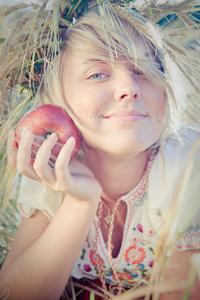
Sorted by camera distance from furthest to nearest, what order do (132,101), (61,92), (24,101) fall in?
(24,101) < (61,92) < (132,101)

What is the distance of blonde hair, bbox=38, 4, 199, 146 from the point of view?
0.94 metres

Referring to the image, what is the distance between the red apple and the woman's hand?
2 cm

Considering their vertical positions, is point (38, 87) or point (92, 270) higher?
point (38, 87)

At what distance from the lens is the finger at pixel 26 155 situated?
3.01ft

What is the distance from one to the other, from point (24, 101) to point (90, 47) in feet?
1.13

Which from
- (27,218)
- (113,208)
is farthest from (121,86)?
(27,218)

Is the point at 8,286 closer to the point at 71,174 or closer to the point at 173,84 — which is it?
the point at 71,174

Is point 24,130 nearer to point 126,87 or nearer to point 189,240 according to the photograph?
point 126,87

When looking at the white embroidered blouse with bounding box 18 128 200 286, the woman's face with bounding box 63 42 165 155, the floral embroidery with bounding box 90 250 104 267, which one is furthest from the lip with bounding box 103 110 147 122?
the floral embroidery with bounding box 90 250 104 267

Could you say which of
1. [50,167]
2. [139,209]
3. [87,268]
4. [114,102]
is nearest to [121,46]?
[114,102]

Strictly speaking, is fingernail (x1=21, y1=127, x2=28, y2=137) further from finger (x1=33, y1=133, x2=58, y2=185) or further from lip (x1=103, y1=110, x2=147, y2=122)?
lip (x1=103, y1=110, x2=147, y2=122)

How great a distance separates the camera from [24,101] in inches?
45.3

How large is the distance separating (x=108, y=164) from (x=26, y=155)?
309 millimetres

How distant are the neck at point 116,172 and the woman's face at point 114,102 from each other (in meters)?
0.15
